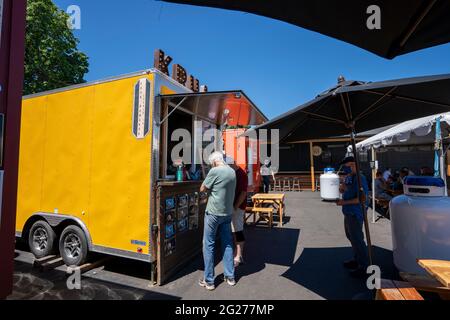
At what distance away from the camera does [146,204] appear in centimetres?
338

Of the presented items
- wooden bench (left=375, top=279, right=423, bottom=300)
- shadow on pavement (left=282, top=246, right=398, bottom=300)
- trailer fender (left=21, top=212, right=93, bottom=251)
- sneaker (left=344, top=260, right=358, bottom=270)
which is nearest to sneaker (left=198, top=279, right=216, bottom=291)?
shadow on pavement (left=282, top=246, right=398, bottom=300)

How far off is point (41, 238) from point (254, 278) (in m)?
3.93

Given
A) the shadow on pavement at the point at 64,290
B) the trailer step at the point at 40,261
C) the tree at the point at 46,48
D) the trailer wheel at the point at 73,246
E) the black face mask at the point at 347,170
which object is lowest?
the shadow on pavement at the point at 64,290

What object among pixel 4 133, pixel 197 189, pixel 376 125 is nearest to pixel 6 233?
pixel 4 133

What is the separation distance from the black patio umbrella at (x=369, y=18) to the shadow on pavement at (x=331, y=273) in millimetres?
2967

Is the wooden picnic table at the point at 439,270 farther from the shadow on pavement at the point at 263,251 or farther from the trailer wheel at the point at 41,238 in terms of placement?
the trailer wheel at the point at 41,238

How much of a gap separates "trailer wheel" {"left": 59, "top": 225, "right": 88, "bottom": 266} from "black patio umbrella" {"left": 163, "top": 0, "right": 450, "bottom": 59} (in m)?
3.81

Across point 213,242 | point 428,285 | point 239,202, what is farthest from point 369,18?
point 213,242

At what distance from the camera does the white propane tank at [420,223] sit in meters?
3.11

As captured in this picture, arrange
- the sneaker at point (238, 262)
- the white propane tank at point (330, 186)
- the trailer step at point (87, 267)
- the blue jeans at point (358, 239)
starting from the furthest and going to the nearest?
the white propane tank at point (330, 186) < the sneaker at point (238, 262) < the trailer step at point (87, 267) < the blue jeans at point (358, 239)

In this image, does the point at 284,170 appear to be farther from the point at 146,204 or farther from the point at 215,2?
the point at 215,2

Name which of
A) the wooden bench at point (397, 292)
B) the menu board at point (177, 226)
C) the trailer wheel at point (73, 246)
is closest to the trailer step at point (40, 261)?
the trailer wheel at point (73, 246)

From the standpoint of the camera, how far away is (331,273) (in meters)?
3.78

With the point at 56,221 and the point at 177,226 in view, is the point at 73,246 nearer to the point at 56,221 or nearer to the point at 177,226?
the point at 56,221
